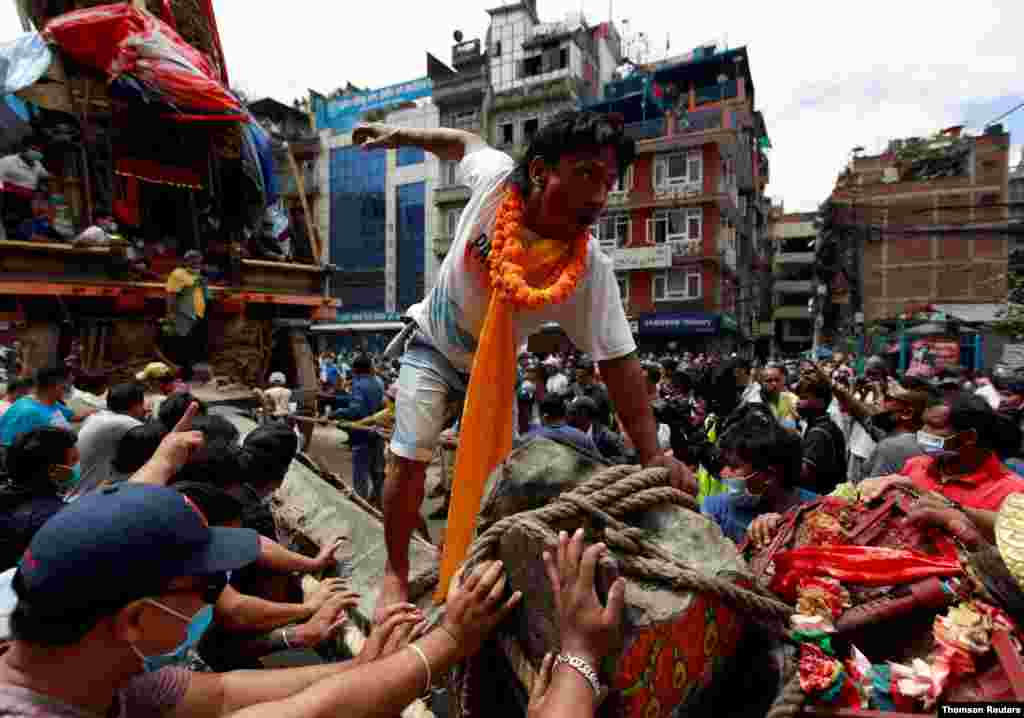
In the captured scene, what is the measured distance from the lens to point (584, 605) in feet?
3.72

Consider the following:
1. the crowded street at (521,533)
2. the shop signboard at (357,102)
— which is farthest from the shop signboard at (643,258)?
the crowded street at (521,533)

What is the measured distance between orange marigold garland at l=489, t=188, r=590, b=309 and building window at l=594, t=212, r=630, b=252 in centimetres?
2717

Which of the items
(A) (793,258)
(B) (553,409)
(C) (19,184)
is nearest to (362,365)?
(B) (553,409)

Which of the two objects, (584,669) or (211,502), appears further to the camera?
(211,502)

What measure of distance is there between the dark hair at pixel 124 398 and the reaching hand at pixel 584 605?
181 inches

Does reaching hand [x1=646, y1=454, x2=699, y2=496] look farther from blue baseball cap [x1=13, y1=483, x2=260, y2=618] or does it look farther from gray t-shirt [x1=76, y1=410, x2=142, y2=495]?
gray t-shirt [x1=76, y1=410, x2=142, y2=495]

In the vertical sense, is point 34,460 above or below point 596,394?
above

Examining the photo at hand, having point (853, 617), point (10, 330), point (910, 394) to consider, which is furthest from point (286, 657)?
point (10, 330)

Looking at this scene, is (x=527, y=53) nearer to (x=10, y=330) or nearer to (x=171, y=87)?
(x=171, y=87)

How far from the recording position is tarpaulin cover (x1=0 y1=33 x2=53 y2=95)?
9.85 meters

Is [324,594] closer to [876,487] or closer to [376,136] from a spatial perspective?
[376,136]

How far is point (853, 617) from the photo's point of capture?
4.04 feet

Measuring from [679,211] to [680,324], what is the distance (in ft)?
17.1

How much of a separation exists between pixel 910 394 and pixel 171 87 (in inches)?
475
